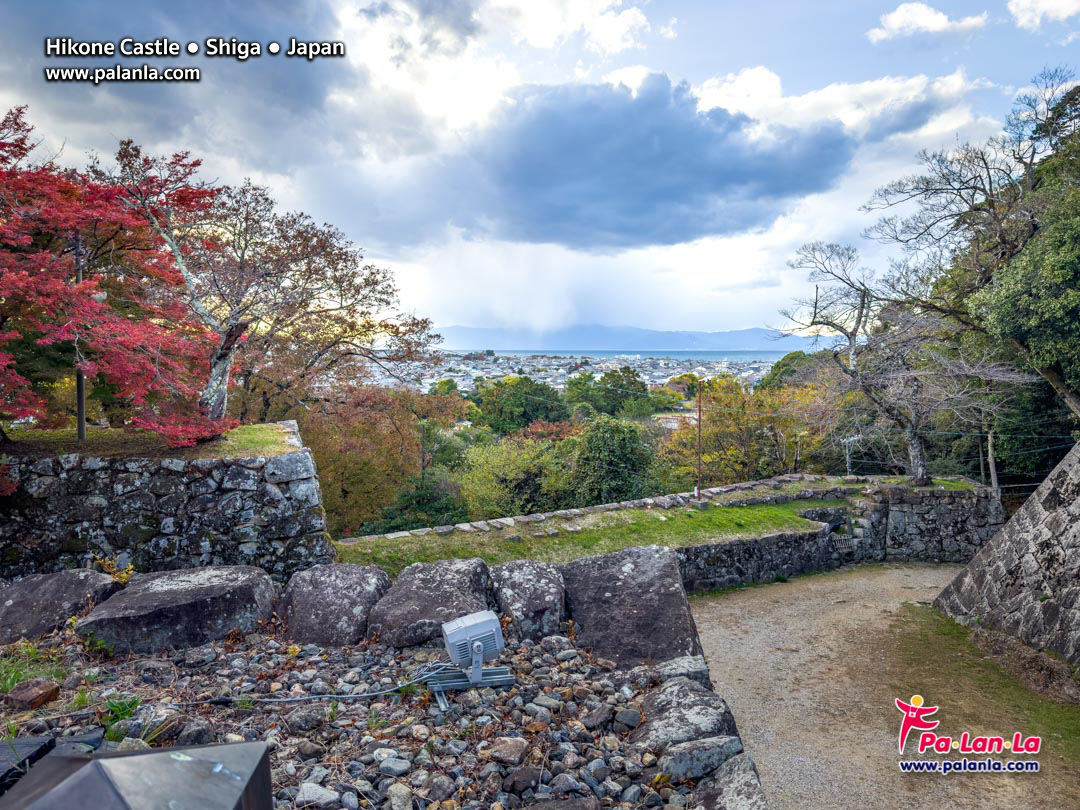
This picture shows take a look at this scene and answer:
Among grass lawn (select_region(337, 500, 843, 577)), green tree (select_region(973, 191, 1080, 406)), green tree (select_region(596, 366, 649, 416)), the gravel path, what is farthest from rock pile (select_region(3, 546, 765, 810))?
green tree (select_region(596, 366, 649, 416))

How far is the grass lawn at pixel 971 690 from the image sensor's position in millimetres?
5254

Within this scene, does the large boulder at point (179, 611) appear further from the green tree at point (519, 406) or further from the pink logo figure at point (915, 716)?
the green tree at point (519, 406)

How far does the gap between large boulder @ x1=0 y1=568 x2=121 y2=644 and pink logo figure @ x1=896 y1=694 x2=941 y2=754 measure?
6.23m

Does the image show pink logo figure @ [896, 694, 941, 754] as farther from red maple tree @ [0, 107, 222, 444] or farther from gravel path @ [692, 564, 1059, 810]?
red maple tree @ [0, 107, 222, 444]

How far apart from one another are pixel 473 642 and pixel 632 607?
3.42 feet

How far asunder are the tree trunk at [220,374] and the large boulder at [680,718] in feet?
21.1

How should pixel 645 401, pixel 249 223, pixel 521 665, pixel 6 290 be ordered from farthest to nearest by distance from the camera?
pixel 645 401 → pixel 249 223 → pixel 6 290 → pixel 521 665

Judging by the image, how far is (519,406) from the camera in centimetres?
2422

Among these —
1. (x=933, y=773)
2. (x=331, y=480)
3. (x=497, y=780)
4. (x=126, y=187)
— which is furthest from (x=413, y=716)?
(x=331, y=480)

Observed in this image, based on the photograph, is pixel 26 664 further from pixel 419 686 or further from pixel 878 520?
pixel 878 520

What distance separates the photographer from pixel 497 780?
2.21 metres

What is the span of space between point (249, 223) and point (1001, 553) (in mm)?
12830

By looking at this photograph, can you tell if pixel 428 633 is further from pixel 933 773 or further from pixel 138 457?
pixel 138 457

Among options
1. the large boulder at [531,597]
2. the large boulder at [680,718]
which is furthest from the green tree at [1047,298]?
the large boulder at [680,718]
